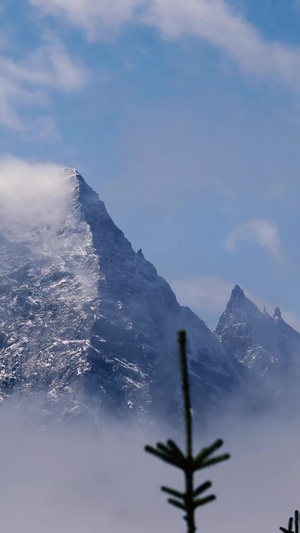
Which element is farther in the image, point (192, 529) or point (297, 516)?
point (297, 516)

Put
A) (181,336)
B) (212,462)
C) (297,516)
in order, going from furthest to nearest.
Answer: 1. (297,516)
2. (212,462)
3. (181,336)

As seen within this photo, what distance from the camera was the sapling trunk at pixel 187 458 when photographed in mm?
24109

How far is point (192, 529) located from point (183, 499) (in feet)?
2.78

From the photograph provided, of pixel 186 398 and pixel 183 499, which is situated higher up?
pixel 186 398

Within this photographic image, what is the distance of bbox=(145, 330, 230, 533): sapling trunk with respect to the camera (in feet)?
79.1

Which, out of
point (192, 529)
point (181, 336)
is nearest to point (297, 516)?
point (192, 529)

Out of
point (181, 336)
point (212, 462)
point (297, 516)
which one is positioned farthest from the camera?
point (297, 516)

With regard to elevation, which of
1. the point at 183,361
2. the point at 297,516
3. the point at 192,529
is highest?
the point at 297,516

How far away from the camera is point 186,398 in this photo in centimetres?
2512

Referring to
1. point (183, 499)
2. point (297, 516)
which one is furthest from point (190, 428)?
point (297, 516)

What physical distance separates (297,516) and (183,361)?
40.0 meters

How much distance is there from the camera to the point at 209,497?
25281 mm

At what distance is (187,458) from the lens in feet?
82.6

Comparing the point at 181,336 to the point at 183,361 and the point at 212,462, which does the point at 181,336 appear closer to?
the point at 183,361
